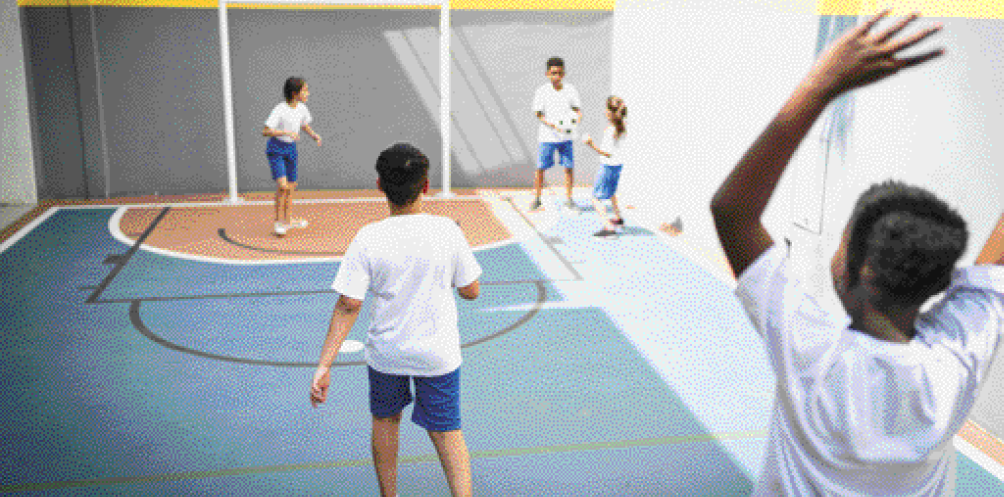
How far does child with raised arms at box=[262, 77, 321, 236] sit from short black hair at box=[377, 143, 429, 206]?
4604mm

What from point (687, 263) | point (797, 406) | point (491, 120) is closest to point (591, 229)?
point (687, 263)

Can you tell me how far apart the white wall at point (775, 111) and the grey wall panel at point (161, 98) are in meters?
5.02

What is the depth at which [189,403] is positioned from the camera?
425 cm

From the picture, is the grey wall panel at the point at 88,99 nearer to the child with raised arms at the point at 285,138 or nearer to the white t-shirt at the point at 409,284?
the child with raised arms at the point at 285,138

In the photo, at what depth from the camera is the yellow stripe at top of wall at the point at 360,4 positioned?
931cm

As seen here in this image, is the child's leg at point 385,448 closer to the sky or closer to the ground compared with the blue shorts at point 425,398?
closer to the ground

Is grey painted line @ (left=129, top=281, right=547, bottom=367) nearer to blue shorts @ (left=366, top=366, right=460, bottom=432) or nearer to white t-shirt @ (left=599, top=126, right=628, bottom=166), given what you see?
blue shorts @ (left=366, top=366, right=460, bottom=432)

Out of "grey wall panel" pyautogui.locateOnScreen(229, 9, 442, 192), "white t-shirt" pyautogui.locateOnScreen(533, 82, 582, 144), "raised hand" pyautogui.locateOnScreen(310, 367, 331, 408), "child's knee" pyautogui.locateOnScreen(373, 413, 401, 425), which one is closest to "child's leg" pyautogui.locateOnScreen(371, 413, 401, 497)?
"child's knee" pyautogui.locateOnScreen(373, 413, 401, 425)

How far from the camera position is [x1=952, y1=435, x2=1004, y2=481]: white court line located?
11.9 feet

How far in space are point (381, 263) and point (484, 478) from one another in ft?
3.98

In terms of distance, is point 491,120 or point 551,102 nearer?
point 551,102

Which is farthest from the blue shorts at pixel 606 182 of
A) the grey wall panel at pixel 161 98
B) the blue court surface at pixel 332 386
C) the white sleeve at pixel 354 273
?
the white sleeve at pixel 354 273

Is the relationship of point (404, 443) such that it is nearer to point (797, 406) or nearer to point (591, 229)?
point (797, 406)

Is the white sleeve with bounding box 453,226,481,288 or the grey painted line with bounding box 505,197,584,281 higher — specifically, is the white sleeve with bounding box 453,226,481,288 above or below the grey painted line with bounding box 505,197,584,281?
above
